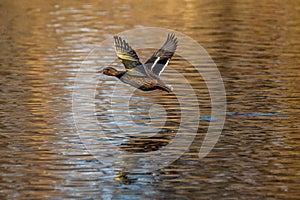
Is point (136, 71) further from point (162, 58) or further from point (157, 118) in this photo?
point (157, 118)

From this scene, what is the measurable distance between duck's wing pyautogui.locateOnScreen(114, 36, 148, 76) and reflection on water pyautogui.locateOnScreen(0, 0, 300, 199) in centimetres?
110

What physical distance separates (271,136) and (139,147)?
6.99 feet

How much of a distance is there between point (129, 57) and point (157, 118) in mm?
2224

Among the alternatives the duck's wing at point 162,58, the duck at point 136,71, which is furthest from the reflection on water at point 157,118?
the duck's wing at point 162,58

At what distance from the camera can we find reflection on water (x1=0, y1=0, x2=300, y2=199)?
38.6 ft

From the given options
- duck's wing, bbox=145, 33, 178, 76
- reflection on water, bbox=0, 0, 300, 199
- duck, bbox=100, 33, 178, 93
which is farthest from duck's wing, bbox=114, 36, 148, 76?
reflection on water, bbox=0, 0, 300, 199

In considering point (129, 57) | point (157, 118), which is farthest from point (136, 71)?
point (157, 118)

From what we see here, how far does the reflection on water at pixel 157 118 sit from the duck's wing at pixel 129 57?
1103 millimetres

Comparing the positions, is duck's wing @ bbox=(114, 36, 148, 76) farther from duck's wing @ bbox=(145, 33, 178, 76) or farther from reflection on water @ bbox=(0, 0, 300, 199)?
reflection on water @ bbox=(0, 0, 300, 199)

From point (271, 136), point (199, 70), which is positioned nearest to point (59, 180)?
point (271, 136)

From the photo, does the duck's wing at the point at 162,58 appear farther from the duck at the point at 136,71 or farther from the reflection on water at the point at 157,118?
the reflection on water at the point at 157,118

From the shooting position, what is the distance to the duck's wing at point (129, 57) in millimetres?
14023

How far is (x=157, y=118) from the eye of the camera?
16.1 meters

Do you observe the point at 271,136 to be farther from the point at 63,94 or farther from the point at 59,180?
the point at 63,94
